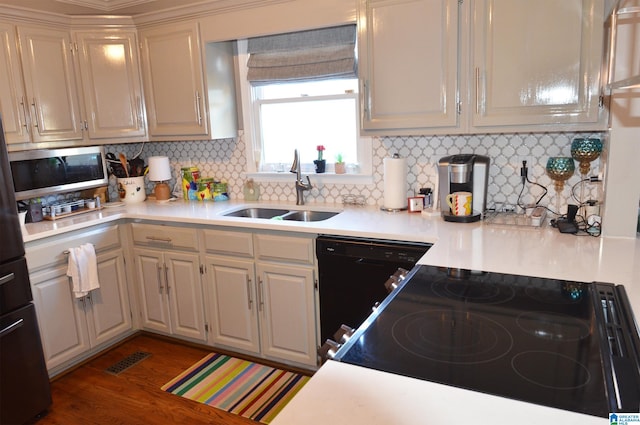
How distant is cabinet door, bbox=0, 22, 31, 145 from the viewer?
114 inches

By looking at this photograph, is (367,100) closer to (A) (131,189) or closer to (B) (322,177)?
(B) (322,177)

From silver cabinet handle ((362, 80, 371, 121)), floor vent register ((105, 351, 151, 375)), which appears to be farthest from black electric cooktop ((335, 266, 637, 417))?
floor vent register ((105, 351, 151, 375))

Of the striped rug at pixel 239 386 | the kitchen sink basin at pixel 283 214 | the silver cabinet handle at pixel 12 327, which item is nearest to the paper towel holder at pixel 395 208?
the kitchen sink basin at pixel 283 214

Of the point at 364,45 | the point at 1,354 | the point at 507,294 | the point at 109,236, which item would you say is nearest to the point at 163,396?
the point at 1,354

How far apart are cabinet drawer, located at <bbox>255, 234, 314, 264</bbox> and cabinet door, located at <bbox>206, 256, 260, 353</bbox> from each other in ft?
0.46

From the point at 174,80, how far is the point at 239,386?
2106 mm

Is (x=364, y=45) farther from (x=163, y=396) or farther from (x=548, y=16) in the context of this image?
(x=163, y=396)

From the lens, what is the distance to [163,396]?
8.90 ft

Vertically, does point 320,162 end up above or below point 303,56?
below

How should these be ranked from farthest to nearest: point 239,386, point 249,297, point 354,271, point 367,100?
point 249,297
point 239,386
point 367,100
point 354,271

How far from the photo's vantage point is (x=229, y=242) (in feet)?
9.52

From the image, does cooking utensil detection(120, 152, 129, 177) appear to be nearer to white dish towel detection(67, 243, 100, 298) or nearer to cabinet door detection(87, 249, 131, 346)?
cabinet door detection(87, 249, 131, 346)

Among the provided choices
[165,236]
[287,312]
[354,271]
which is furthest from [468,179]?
[165,236]

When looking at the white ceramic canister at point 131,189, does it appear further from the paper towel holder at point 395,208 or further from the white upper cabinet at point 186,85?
the paper towel holder at point 395,208
